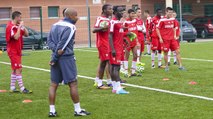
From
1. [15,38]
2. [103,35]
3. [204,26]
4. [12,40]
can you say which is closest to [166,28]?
[103,35]

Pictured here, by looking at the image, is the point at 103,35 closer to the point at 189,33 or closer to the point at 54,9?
the point at 189,33

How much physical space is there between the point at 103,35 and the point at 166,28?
4.68 m

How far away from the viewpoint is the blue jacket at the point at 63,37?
9172 millimetres

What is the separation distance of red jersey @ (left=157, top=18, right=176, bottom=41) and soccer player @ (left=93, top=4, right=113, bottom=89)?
4365 mm

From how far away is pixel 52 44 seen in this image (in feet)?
30.6

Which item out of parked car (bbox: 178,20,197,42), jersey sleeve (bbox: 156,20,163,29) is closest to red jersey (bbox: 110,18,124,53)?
jersey sleeve (bbox: 156,20,163,29)

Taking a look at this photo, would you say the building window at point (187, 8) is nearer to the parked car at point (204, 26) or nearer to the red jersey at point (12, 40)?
the parked car at point (204, 26)

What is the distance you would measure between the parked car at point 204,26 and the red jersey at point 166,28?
26834 mm

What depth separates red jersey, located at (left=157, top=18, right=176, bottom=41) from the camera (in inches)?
663

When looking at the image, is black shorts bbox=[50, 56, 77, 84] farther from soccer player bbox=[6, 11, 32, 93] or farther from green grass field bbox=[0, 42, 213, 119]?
soccer player bbox=[6, 11, 32, 93]

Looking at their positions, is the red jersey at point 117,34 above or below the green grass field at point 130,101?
above

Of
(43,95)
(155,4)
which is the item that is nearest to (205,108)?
(43,95)

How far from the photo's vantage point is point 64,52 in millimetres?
9266

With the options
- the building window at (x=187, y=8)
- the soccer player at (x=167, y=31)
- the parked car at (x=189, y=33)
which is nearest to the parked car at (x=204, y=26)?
the parked car at (x=189, y=33)
